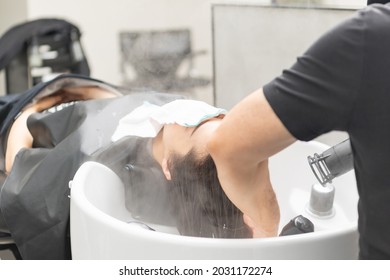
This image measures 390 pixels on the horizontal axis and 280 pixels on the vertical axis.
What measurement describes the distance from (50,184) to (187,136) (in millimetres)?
367

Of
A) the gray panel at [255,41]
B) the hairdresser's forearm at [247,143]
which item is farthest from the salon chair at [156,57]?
the hairdresser's forearm at [247,143]

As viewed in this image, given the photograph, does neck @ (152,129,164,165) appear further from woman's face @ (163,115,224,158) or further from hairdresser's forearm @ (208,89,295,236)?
hairdresser's forearm @ (208,89,295,236)

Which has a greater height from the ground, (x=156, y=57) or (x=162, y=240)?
(x=162, y=240)

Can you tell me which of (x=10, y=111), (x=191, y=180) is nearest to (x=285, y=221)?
(x=191, y=180)

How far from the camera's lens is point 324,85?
52 cm

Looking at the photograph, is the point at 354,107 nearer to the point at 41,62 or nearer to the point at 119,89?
the point at 119,89

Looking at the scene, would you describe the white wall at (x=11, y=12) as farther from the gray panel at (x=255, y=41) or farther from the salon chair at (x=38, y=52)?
the gray panel at (x=255, y=41)

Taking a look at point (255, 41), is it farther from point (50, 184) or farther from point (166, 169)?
point (50, 184)

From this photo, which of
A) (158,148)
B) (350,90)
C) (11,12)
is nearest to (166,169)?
(158,148)

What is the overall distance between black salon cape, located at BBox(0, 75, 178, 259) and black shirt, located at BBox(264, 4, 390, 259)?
2.14 ft

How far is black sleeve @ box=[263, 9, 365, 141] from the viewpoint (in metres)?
0.51

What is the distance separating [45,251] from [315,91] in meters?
0.75

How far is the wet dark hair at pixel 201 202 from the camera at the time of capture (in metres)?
0.85

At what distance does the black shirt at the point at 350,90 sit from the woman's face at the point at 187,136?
1.03ft
